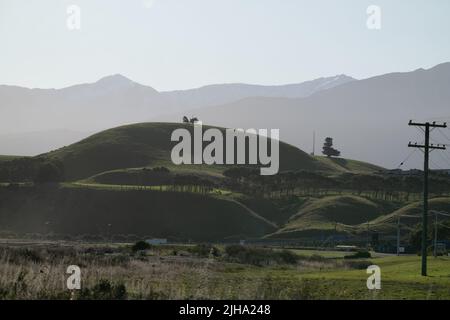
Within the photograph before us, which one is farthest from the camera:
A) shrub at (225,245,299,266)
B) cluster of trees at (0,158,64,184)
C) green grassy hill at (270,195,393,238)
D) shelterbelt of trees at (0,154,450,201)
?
shelterbelt of trees at (0,154,450,201)

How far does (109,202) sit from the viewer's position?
485 feet

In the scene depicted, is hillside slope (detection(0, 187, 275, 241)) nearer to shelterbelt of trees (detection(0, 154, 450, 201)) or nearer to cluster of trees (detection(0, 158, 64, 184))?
cluster of trees (detection(0, 158, 64, 184))

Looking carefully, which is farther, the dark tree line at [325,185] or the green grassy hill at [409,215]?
the dark tree line at [325,185]

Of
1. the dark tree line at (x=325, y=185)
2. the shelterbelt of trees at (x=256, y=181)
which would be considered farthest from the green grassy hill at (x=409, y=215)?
the shelterbelt of trees at (x=256, y=181)

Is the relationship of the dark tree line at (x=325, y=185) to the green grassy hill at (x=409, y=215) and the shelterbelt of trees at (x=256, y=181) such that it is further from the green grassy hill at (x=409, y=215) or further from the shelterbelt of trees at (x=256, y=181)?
the green grassy hill at (x=409, y=215)

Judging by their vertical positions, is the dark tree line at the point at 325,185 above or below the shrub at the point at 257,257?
above

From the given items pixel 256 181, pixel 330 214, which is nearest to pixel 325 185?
pixel 256 181

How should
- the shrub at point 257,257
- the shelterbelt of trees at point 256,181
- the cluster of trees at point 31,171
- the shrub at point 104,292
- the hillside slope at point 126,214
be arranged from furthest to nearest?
the shelterbelt of trees at point 256,181
the cluster of trees at point 31,171
the hillside slope at point 126,214
the shrub at point 257,257
the shrub at point 104,292

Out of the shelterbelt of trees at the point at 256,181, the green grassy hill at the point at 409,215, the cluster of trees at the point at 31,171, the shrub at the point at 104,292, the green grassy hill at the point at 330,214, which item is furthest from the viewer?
the shelterbelt of trees at the point at 256,181

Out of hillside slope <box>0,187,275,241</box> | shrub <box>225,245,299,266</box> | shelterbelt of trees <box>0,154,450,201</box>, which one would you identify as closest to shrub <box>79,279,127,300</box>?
shrub <box>225,245,299,266</box>
